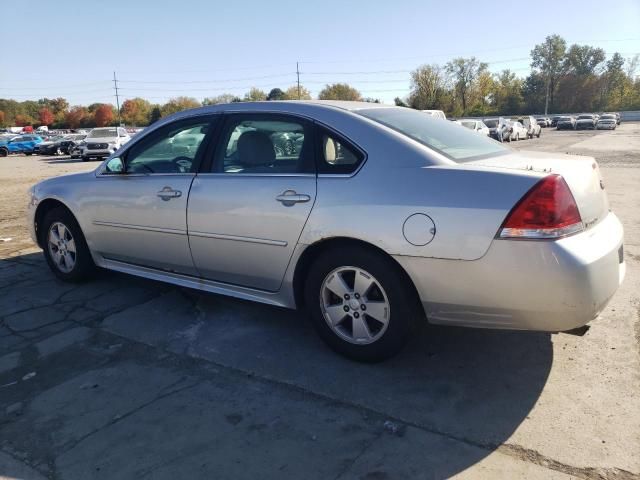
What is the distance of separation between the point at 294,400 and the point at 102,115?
126154mm

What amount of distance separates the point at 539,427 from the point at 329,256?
146cm

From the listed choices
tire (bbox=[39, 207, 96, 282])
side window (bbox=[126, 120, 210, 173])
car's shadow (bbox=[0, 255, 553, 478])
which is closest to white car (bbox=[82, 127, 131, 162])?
tire (bbox=[39, 207, 96, 282])

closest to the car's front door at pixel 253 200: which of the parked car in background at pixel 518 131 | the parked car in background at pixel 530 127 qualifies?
the parked car in background at pixel 518 131

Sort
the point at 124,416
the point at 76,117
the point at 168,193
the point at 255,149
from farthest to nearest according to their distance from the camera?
the point at 76,117, the point at 168,193, the point at 255,149, the point at 124,416

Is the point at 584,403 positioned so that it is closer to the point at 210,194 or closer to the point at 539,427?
the point at 539,427

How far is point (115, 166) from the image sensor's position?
437cm

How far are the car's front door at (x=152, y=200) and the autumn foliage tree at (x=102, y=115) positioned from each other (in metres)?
121

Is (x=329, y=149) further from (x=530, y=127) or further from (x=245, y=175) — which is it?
(x=530, y=127)

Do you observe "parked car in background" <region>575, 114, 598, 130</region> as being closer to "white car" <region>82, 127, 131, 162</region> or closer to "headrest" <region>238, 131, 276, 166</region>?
"white car" <region>82, 127, 131, 162</region>

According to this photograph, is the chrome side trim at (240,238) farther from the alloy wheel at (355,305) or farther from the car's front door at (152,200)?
the alloy wheel at (355,305)

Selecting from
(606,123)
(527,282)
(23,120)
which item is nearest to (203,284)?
(527,282)

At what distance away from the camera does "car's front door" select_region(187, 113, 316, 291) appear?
325 centimetres

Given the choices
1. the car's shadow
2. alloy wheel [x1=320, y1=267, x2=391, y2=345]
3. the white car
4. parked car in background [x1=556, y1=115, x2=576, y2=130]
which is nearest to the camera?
the car's shadow

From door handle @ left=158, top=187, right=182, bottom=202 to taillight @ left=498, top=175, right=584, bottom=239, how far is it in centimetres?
237
